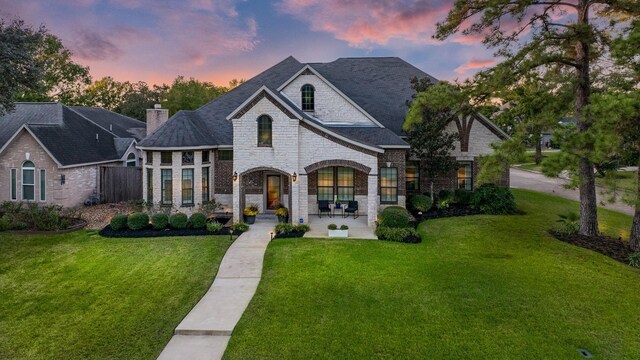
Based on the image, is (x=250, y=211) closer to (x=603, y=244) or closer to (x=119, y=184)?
(x=119, y=184)

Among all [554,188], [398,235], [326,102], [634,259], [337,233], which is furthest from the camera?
[554,188]

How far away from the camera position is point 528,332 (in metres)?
7.27

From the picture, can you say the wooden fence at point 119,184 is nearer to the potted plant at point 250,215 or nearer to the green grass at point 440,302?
the potted plant at point 250,215

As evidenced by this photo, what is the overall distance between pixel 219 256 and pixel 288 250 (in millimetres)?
2515

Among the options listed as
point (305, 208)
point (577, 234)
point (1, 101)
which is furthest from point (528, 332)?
point (1, 101)

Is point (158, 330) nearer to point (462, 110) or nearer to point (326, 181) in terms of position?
point (326, 181)

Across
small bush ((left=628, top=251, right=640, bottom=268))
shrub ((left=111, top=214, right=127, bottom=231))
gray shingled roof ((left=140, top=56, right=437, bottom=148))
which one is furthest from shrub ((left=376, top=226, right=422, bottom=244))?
shrub ((left=111, top=214, right=127, bottom=231))

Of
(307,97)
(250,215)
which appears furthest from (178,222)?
(307,97)

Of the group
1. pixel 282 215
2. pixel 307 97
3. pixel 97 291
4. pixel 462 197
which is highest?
pixel 307 97

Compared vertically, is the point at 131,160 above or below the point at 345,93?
below

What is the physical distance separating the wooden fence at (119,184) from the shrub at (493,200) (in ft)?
67.0

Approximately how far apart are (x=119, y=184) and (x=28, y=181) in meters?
4.34

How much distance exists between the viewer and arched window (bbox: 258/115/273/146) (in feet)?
52.2

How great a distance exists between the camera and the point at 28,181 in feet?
59.9
